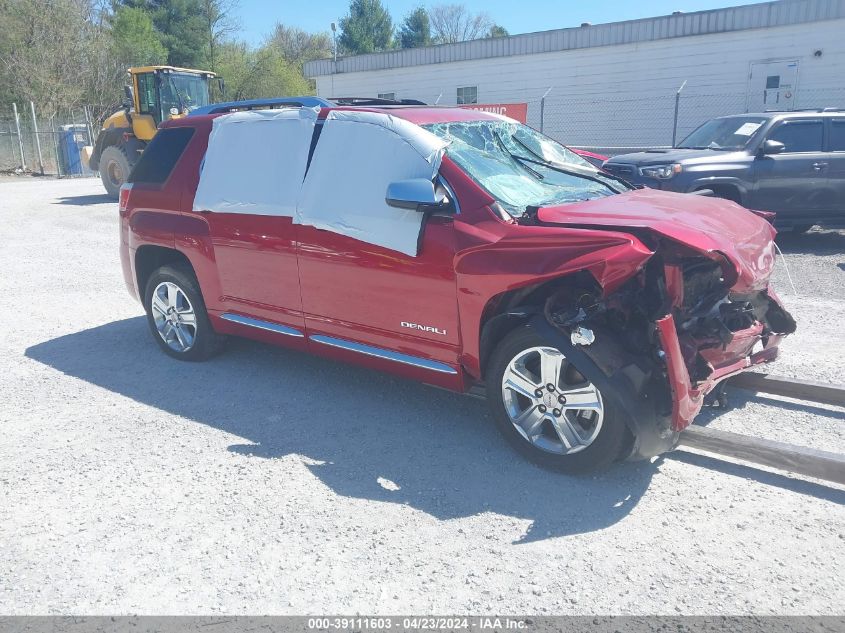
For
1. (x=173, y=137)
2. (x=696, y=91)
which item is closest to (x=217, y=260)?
(x=173, y=137)

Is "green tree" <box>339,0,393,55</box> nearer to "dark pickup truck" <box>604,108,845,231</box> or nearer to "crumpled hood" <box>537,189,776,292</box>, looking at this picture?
"dark pickup truck" <box>604,108,845,231</box>

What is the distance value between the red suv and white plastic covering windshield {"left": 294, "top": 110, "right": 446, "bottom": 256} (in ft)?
0.03

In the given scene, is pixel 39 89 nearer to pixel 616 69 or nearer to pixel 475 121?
pixel 616 69

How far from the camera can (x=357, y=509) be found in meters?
3.58

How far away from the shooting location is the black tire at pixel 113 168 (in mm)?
18734

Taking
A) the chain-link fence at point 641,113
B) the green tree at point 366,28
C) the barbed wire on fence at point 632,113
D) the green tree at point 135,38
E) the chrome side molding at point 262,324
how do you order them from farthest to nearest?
the green tree at point 366,28 < the green tree at point 135,38 < the chain-link fence at point 641,113 < the barbed wire on fence at point 632,113 < the chrome side molding at point 262,324

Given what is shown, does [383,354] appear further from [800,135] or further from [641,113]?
[641,113]

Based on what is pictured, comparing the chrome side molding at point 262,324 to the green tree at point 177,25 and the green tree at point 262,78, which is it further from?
the green tree at point 177,25

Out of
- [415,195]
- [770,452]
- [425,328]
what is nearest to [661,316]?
[770,452]

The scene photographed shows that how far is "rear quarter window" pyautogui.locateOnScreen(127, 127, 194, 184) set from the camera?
224 inches

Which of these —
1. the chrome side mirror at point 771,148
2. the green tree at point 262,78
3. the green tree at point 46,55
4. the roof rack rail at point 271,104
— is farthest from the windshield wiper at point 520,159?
the green tree at point 262,78

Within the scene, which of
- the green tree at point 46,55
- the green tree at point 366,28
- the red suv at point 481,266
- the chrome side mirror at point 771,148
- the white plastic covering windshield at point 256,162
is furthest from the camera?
the green tree at point 366,28

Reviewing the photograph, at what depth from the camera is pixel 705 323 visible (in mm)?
4074

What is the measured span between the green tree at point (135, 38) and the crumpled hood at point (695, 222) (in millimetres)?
42062
